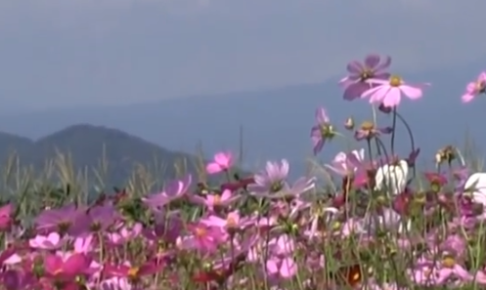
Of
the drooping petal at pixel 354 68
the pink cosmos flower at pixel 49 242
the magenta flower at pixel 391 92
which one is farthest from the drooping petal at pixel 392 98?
the pink cosmos flower at pixel 49 242

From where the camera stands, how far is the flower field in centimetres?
201

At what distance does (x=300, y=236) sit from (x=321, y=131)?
0.36 meters

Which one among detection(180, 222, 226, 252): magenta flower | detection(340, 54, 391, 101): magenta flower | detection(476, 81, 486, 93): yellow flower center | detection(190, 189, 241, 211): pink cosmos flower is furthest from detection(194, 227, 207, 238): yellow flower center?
detection(476, 81, 486, 93): yellow flower center

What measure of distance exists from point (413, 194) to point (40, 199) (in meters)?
2.07

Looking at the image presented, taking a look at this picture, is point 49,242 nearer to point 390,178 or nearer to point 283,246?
point 283,246

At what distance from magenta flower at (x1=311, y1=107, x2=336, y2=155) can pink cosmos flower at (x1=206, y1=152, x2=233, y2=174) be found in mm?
411

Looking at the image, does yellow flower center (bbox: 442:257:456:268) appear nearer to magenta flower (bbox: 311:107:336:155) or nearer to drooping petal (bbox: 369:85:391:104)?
magenta flower (bbox: 311:107:336:155)

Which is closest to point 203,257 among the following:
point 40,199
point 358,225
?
point 358,225

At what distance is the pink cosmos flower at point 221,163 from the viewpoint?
2625 millimetres

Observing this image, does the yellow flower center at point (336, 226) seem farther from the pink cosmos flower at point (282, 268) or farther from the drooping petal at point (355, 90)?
the drooping petal at point (355, 90)

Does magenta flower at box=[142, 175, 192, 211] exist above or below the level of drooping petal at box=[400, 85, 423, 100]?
below

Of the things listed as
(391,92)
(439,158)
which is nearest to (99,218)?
(391,92)

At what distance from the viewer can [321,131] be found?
2.21 m

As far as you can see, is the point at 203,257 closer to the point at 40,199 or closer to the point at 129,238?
the point at 129,238
